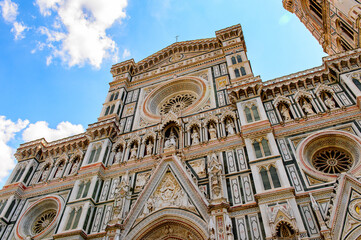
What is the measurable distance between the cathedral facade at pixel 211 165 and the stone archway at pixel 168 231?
0.04 metres

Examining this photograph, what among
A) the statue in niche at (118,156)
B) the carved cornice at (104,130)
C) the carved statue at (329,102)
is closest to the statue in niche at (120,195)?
the statue in niche at (118,156)

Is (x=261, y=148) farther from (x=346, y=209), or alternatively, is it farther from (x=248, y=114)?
(x=346, y=209)

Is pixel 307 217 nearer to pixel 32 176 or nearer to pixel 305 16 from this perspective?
pixel 32 176

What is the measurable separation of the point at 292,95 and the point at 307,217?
6.71m

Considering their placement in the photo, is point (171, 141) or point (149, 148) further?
point (149, 148)

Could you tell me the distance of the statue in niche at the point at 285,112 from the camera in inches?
533

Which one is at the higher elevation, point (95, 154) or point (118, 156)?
point (95, 154)

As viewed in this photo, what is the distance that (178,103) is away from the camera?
61.4ft

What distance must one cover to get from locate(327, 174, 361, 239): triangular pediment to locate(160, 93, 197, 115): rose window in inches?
393

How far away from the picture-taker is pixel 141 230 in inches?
446

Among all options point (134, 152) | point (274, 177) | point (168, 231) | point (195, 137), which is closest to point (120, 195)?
point (168, 231)

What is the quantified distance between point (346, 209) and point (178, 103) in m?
11.4

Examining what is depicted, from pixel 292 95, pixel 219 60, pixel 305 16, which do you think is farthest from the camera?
pixel 305 16

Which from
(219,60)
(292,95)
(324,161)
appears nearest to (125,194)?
(324,161)
